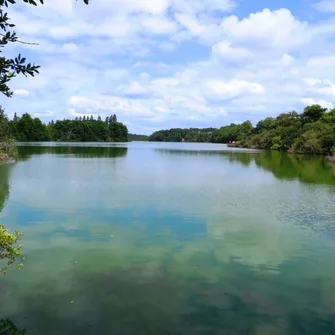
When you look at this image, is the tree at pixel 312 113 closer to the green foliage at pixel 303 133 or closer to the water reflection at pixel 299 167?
the green foliage at pixel 303 133

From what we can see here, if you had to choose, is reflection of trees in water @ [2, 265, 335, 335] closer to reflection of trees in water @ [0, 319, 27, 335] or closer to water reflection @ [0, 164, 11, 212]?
reflection of trees in water @ [0, 319, 27, 335]

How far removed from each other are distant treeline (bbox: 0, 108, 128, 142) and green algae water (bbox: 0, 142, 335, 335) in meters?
90.7

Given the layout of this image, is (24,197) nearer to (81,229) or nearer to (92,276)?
(81,229)

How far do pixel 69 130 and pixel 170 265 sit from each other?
129 meters

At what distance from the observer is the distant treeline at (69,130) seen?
111m

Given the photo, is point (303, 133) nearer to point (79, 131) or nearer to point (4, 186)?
point (4, 186)

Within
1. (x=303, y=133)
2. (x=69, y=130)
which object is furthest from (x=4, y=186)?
(x=69, y=130)

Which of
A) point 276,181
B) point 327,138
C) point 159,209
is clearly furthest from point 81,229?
point 327,138

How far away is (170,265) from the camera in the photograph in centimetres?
886

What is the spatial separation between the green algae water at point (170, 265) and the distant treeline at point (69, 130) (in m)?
90.7

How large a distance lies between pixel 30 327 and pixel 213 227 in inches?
303

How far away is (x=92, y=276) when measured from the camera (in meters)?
8.04

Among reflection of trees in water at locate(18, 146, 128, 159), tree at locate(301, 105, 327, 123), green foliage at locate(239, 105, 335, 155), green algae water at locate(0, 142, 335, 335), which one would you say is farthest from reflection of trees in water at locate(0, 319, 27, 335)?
tree at locate(301, 105, 327, 123)

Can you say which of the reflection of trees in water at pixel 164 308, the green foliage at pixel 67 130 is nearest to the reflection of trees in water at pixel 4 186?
the reflection of trees in water at pixel 164 308
